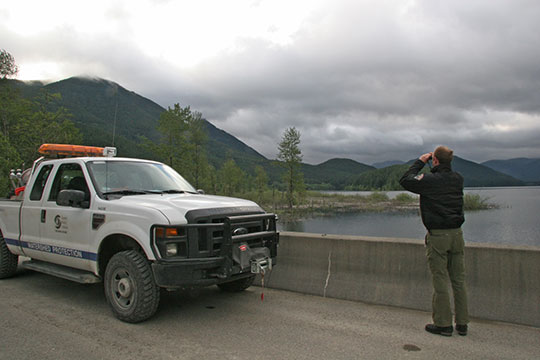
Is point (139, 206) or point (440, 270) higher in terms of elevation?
point (139, 206)

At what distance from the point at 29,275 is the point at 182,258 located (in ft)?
15.3

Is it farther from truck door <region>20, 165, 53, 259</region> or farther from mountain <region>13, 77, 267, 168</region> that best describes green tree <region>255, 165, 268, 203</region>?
truck door <region>20, 165, 53, 259</region>

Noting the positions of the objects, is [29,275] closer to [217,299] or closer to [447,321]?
[217,299]

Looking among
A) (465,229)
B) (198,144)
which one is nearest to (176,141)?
(198,144)

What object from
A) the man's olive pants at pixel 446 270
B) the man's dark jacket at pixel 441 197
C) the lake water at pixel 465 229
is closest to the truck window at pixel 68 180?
the man's dark jacket at pixel 441 197

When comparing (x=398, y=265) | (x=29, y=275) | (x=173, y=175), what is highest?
(x=173, y=175)

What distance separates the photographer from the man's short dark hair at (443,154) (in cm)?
467

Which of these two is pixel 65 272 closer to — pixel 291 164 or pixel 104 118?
pixel 291 164

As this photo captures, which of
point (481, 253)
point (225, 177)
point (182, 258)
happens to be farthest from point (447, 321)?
point (225, 177)

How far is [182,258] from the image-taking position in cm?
445

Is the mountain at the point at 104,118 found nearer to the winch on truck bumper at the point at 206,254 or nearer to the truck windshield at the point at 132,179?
the truck windshield at the point at 132,179

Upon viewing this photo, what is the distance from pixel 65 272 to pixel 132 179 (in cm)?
156

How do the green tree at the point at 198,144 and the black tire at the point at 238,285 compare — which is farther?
the green tree at the point at 198,144

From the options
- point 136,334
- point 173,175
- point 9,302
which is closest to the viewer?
point 136,334
